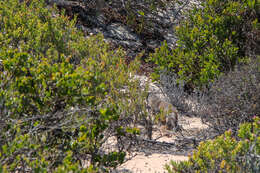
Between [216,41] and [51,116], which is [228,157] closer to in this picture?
[51,116]

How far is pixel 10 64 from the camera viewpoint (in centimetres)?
273

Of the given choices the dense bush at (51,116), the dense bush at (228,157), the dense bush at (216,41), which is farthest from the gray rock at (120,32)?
the dense bush at (228,157)

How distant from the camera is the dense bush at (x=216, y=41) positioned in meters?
5.98

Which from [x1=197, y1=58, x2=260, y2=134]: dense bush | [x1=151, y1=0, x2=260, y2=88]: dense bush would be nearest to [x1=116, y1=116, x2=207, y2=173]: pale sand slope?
[x1=197, y1=58, x2=260, y2=134]: dense bush

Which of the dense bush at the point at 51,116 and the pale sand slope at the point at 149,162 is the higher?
the dense bush at the point at 51,116

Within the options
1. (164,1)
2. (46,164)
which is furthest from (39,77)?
(164,1)

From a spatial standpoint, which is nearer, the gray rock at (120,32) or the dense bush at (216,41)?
the dense bush at (216,41)

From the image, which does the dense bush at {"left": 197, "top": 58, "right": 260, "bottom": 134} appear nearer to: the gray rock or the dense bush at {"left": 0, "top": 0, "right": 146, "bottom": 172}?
the dense bush at {"left": 0, "top": 0, "right": 146, "bottom": 172}

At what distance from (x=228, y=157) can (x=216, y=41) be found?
13.0ft

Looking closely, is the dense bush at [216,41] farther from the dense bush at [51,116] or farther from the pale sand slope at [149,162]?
the dense bush at [51,116]

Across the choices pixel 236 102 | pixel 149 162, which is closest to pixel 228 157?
pixel 149 162

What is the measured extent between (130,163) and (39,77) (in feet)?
5.75

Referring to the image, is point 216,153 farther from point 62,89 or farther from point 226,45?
point 226,45

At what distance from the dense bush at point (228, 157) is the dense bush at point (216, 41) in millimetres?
3249
